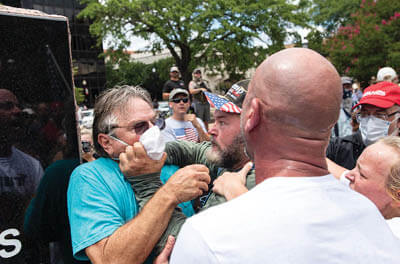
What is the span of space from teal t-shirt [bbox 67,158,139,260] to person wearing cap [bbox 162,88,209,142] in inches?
113

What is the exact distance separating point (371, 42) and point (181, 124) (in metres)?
16.7

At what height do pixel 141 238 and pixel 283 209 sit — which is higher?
pixel 283 209

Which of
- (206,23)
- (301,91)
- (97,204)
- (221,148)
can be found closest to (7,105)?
(97,204)

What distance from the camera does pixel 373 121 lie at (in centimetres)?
299

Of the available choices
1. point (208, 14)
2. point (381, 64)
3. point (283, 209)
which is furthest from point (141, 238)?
point (381, 64)

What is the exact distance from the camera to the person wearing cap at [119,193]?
146cm

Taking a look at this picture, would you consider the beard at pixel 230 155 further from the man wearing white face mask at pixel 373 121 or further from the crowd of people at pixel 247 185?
the man wearing white face mask at pixel 373 121

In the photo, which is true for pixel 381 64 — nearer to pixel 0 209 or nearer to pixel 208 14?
pixel 208 14

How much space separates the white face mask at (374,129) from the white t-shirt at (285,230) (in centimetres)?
231

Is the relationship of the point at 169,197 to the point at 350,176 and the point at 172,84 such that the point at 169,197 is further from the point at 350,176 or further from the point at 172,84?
the point at 172,84

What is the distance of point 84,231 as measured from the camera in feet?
4.92

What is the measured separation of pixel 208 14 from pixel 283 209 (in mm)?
18283

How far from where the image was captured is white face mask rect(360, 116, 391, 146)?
2959 mm

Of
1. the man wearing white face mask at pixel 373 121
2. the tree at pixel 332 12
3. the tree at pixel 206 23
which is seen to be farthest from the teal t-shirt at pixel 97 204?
→ the tree at pixel 332 12
